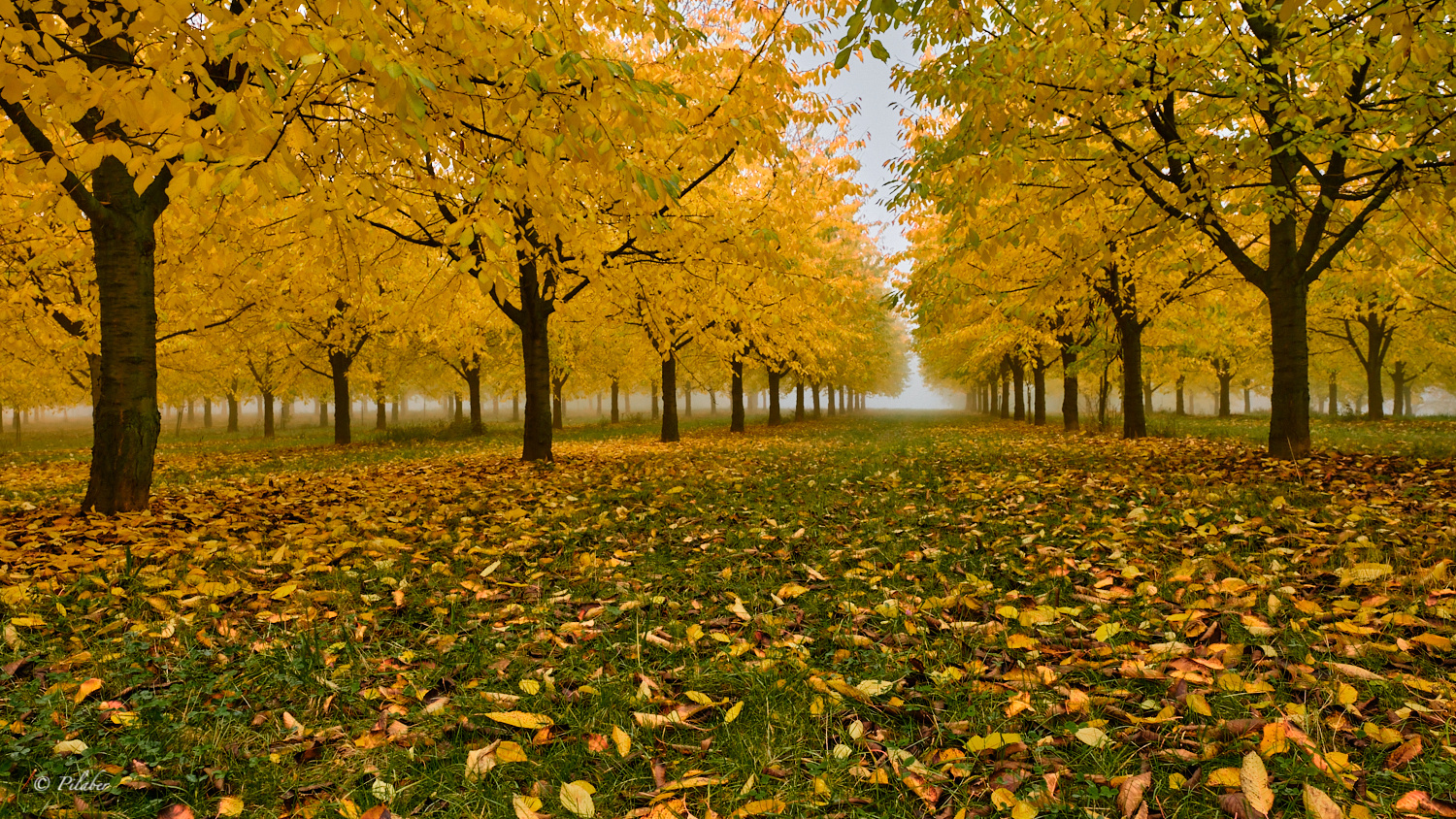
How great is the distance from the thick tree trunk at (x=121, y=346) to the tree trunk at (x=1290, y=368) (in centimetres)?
1157

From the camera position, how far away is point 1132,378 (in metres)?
13.0

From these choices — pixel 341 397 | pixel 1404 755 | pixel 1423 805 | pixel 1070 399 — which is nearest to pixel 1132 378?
pixel 1070 399

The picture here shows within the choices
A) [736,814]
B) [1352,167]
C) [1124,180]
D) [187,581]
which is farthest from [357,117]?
[1352,167]

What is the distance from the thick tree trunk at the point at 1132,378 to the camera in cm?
1271

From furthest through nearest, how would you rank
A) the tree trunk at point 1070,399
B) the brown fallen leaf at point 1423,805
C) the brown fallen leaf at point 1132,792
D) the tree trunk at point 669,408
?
the tree trunk at point 1070,399 < the tree trunk at point 669,408 < the brown fallen leaf at point 1132,792 < the brown fallen leaf at point 1423,805

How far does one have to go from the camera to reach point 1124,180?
651cm

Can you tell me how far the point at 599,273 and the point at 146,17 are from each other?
254 inches

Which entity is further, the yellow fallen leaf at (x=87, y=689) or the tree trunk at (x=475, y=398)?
the tree trunk at (x=475, y=398)

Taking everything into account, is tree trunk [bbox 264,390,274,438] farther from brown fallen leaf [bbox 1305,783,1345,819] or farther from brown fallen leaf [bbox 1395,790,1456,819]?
brown fallen leaf [bbox 1395,790,1456,819]

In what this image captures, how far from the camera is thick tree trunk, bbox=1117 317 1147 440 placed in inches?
500

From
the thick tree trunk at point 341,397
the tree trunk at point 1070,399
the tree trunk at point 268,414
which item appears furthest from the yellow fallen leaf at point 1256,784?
the tree trunk at point 268,414

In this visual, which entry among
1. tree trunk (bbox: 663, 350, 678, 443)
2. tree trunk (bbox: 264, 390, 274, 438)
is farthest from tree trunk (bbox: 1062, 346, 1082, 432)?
tree trunk (bbox: 264, 390, 274, 438)

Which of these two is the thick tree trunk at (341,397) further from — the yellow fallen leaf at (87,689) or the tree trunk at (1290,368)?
the tree trunk at (1290,368)

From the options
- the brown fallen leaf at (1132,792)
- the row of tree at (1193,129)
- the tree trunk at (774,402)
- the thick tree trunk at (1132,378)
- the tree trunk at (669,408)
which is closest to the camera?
the brown fallen leaf at (1132,792)
